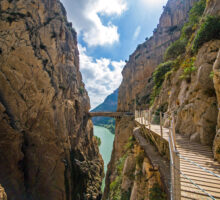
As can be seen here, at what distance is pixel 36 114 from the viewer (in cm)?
1280

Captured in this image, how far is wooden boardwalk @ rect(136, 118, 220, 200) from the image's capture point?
1.67 m

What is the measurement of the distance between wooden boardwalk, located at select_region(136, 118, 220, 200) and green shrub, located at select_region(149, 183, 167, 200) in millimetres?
1414

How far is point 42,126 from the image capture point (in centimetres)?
1289

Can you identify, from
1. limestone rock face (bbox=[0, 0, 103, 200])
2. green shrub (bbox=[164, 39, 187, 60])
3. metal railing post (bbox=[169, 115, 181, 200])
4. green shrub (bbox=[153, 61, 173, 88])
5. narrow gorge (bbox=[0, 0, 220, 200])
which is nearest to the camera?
metal railing post (bbox=[169, 115, 181, 200])

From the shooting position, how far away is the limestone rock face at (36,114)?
11180 millimetres

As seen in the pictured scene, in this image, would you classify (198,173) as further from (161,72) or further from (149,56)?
(149,56)

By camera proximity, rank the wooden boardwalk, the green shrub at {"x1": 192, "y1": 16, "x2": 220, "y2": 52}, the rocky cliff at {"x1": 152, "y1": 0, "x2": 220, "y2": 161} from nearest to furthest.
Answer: the wooden boardwalk → the rocky cliff at {"x1": 152, "y1": 0, "x2": 220, "y2": 161} → the green shrub at {"x1": 192, "y1": 16, "x2": 220, "y2": 52}

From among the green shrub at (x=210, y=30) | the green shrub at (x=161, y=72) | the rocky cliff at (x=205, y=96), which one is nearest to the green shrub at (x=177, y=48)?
the green shrub at (x=161, y=72)

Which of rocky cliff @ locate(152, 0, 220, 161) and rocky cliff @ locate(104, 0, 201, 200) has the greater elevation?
rocky cliff @ locate(104, 0, 201, 200)

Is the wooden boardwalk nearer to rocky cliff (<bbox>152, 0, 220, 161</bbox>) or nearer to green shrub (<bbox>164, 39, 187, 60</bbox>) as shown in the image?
rocky cliff (<bbox>152, 0, 220, 161</bbox>)

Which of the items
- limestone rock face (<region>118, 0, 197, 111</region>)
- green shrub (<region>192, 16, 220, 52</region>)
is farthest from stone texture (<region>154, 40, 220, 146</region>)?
limestone rock face (<region>118, 0, 197, 111</region>)

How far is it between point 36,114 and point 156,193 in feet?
45.3

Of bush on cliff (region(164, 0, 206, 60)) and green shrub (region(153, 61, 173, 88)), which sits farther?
Answer: green shrub (region(153, 61, 173, 88))

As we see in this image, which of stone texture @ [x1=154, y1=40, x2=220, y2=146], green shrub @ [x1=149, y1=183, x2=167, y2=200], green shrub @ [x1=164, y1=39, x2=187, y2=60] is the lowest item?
green shrub @ [x1=149, y1=183, x2=167, y2=200]
